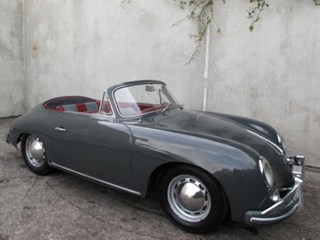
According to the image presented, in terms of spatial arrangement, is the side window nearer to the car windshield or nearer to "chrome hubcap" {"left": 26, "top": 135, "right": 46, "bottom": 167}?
the car windshield

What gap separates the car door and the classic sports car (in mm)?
10

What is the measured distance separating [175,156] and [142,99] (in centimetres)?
107

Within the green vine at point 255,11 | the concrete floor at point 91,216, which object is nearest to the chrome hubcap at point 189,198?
the concrete floor at point 91,216

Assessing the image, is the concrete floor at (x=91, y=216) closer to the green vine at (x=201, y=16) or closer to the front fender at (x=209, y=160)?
the front fender at (x=209, y=160)

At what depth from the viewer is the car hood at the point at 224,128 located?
8.57 ft

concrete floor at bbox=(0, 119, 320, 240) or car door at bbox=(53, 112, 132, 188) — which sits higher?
car door at bbox=(53, 112, 132, 188)

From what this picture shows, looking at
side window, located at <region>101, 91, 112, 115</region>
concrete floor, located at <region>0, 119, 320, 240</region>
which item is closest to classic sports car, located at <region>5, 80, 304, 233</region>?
side window, located at <region>101, 91, 112, 115</region>

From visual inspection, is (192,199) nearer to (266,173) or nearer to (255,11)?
(266,173)

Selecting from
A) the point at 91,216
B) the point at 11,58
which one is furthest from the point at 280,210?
the point at 11,58

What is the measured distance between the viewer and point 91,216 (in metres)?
2.69

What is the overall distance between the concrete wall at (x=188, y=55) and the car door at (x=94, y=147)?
265cm

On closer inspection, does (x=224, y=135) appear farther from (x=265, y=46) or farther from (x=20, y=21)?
(x=20, y=21)

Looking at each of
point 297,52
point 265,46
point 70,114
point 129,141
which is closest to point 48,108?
point 70,114

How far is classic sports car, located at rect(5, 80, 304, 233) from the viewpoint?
2.13 meters
